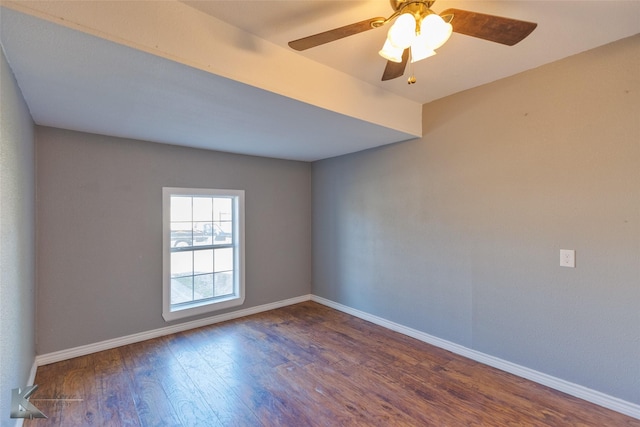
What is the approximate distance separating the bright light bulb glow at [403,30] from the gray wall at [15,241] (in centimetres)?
187

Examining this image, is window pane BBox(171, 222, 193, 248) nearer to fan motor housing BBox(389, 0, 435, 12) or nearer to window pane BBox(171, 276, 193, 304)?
window pane BBox(171, 276, 193, 304)

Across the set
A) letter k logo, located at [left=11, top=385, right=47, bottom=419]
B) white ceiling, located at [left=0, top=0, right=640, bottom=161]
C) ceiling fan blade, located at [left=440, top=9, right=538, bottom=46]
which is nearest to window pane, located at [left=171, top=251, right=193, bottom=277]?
white ceiling, located at [left=0, top=0, right=640, bottom=161]

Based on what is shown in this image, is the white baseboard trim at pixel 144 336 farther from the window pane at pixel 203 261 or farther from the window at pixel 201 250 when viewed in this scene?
the window pane at pixel 203 261

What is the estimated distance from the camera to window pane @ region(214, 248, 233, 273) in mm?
3799

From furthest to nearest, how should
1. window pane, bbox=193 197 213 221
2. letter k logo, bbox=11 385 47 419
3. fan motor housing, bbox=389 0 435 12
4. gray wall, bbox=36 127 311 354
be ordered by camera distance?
window pane, bbox=193 197 213 221 → gray wall, bbox=36 127 311 354 → letter k logo, bbox=11 385 47 419 → fan motor housing, bbox=389 0 435 12

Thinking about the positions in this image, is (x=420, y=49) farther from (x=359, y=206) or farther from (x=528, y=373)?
(x=528, y=373)

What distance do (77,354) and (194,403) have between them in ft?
4.94

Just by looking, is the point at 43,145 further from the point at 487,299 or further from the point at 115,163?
the point at 487,299

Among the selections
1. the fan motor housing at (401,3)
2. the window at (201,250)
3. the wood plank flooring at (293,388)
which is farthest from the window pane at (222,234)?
the fan motor housing at (401,3)

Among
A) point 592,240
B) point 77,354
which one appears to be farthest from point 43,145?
point 592,240

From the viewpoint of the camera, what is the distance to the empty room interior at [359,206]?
5.31 feet

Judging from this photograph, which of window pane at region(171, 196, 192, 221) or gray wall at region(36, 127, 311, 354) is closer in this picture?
gray wall at region(36, 127, 311, 354)

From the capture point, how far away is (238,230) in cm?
385

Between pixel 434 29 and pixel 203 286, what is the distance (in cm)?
352
